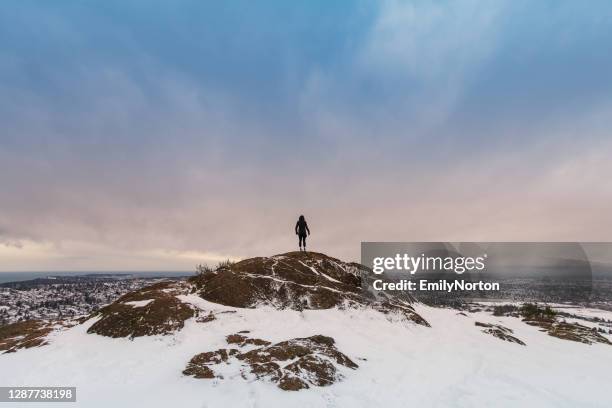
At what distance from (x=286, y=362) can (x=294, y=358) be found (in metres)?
0.73

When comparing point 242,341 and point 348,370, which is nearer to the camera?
point 348,370

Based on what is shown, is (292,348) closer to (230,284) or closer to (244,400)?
(244,400)

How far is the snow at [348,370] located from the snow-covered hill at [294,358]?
0.08 m

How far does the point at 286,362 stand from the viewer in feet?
57.0

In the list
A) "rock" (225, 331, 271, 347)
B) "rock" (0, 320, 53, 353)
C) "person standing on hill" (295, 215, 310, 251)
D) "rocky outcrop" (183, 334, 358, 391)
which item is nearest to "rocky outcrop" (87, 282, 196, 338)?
"rock" (0, 320, 53, 353)

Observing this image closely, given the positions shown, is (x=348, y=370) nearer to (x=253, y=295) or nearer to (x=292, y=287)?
(x=253, y=295)

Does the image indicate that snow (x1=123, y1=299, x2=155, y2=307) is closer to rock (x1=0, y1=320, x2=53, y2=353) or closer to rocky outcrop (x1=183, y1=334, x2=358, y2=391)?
rock (x1=0, y1=320, x2=53, y2=353)

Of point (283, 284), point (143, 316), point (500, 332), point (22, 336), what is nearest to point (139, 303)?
point (143, 316)

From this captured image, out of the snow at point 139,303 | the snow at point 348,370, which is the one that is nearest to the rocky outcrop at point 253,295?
the snow at point 139,303

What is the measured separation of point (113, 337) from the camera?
21.5 meters

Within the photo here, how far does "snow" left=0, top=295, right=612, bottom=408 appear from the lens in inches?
561

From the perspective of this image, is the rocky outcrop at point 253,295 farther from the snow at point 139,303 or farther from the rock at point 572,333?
the rock at point 572,333

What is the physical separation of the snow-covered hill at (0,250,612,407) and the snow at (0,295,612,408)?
8 cm

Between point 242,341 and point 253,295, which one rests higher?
point 253,295
